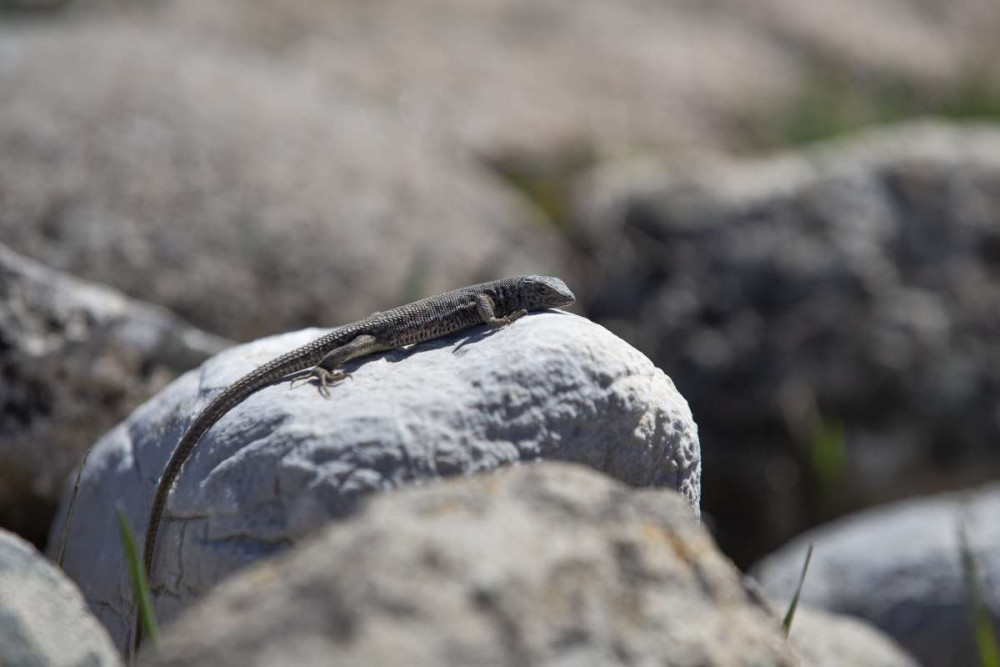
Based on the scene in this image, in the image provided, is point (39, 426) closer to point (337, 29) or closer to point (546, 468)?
point (546, 468)

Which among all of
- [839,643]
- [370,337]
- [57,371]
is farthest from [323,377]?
[839,643]

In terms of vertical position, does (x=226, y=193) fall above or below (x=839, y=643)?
above

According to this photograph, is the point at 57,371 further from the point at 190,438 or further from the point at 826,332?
the point at 826,332

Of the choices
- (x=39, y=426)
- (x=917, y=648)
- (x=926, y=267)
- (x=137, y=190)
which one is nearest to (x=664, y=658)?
(x=39, y=426)

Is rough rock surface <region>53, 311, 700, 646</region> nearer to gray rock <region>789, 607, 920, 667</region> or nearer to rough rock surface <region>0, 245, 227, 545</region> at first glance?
rough rock surface <region>0, 245, 227, 545</region>

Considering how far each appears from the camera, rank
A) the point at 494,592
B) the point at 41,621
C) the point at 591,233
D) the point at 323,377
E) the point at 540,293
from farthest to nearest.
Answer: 1. the point at 591,233
2. the point at 540,293
3. the point at 323,377
4. the point at 41,621
5. the point at 494,592

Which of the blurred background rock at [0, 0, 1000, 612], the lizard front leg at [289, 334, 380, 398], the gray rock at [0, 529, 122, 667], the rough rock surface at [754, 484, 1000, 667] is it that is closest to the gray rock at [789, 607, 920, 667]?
the rough rock surface at [754, 484, 1000, 667]

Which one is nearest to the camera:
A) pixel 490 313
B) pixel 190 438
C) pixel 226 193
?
pixel 190 438

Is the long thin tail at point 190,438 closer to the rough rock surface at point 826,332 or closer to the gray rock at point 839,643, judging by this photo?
the gray rock at point 839,643
